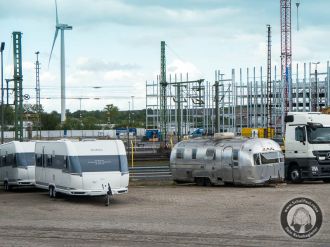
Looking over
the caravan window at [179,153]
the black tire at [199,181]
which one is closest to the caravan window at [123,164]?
the black tire at [199,181]

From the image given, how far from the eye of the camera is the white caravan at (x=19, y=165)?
108 feet

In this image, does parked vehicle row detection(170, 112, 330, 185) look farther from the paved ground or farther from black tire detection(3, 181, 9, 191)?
black tire detection(3, 181, 9, 191)

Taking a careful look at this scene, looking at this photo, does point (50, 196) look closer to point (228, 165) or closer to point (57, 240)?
point (228, 165)

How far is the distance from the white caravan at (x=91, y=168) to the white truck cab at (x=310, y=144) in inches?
415

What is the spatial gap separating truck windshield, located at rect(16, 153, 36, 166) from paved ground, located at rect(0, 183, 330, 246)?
10.7 ft

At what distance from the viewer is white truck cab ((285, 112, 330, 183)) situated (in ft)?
105

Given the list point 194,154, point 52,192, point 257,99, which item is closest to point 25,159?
point 52,192

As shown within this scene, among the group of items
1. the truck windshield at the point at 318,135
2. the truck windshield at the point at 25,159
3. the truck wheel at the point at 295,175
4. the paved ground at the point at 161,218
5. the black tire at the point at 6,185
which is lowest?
the black tire at the point at 6,185

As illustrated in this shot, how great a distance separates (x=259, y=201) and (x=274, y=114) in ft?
199

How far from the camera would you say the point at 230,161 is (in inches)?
1227

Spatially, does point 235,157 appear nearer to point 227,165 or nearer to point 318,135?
point 227,165

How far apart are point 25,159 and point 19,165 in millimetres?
440

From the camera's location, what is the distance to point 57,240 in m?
15.1

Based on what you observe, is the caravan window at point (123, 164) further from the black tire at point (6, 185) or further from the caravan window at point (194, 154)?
the black tire at point (6, 185)
